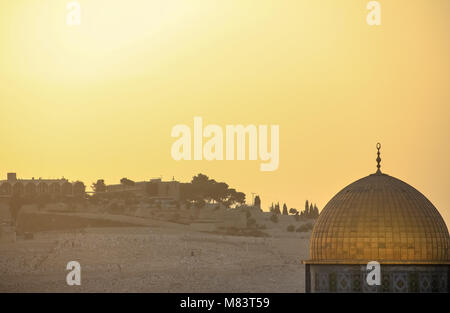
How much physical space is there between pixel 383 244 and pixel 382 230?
0.37 metres

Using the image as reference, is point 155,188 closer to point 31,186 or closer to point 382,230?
point 31,186

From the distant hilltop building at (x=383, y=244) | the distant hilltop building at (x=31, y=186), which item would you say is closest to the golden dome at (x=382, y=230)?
the distant hilltop building at (x=383, y=244)

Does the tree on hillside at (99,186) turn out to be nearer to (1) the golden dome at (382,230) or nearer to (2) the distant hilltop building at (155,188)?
(2) the distant hilltop building at (155,188)

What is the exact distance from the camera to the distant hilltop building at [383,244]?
4350cm

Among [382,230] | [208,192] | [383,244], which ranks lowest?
[383,244]

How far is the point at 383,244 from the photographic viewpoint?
43.6 metres

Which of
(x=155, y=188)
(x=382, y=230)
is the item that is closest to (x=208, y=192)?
(x=155, y=188)

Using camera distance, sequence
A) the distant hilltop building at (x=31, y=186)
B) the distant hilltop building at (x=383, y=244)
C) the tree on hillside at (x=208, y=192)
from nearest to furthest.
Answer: the distant hilltop building at (x=383, y=244), the distant hilltop building at (x=31, y=186), the tree on hillside at (x=208, y=192)

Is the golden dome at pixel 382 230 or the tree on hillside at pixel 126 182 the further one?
the tree on hillside at pixel 126 182

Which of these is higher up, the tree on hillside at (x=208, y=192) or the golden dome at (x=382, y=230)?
the tree on hillside at (x=208, y=192)

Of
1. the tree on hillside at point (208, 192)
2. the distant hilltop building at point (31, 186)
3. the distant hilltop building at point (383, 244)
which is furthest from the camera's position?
the tree on hillside at point (208, 192)

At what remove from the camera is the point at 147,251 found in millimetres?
131000

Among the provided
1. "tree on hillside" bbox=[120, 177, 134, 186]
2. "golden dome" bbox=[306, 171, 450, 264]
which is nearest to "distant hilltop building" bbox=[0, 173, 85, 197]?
"tree on hillside" bbox=[120, 177, 134, 186]
